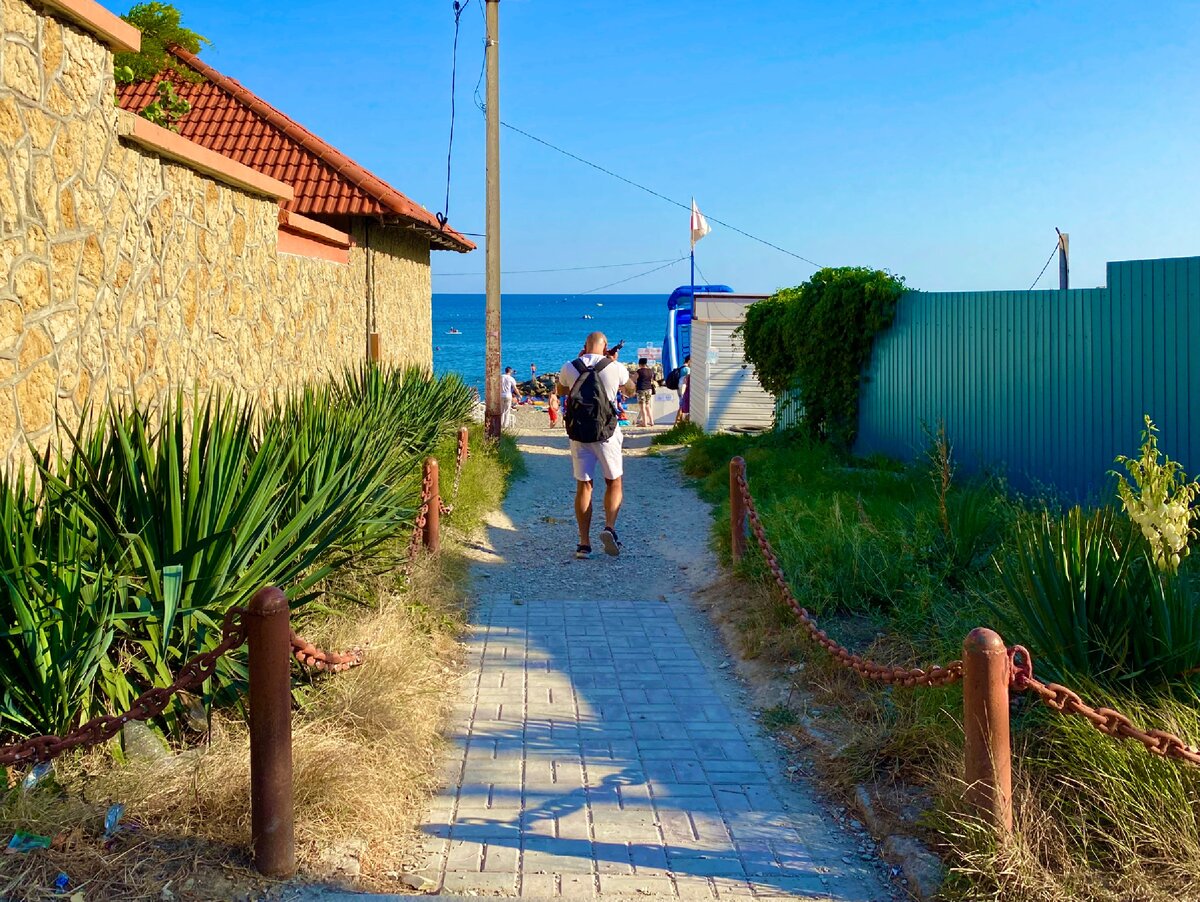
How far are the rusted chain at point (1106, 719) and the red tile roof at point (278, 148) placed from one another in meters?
11.8

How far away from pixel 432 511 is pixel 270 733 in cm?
534

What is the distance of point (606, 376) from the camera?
995cm

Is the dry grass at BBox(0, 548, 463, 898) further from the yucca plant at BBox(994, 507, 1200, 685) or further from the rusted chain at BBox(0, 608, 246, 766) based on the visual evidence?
the yucca plant at BBox(994, 507, 1200, 685)

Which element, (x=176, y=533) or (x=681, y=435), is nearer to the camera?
(x=176, y=533)

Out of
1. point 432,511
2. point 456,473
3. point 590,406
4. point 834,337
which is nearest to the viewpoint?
point 432,511

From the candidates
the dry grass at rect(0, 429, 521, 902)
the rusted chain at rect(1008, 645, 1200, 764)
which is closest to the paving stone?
the dry grass at rect(0, 429, 521, 902)

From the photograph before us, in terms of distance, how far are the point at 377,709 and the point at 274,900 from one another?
1488 millimetres

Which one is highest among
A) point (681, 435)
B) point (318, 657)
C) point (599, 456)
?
point (599, 456)

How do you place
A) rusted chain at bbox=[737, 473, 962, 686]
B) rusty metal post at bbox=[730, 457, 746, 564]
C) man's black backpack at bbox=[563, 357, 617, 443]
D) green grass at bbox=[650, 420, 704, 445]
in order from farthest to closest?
1. green grass at bbox=[650, 420, 704, 445]
2. man's black backpack at bbox=[563, 357, 617, 443]
3. rusty metal post at bbox=[730, 457, 746, 564]
4. rusted chain at bbox=[737, 473, 962, 686]

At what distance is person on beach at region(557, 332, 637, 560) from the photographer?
993 cm

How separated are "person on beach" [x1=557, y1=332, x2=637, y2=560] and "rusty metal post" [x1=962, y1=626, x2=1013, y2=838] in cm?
608

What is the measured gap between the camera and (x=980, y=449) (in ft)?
38.0

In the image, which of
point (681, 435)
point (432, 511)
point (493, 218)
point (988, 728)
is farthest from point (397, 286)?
point (988, 728)

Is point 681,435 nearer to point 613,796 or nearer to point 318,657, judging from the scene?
point 613,796
